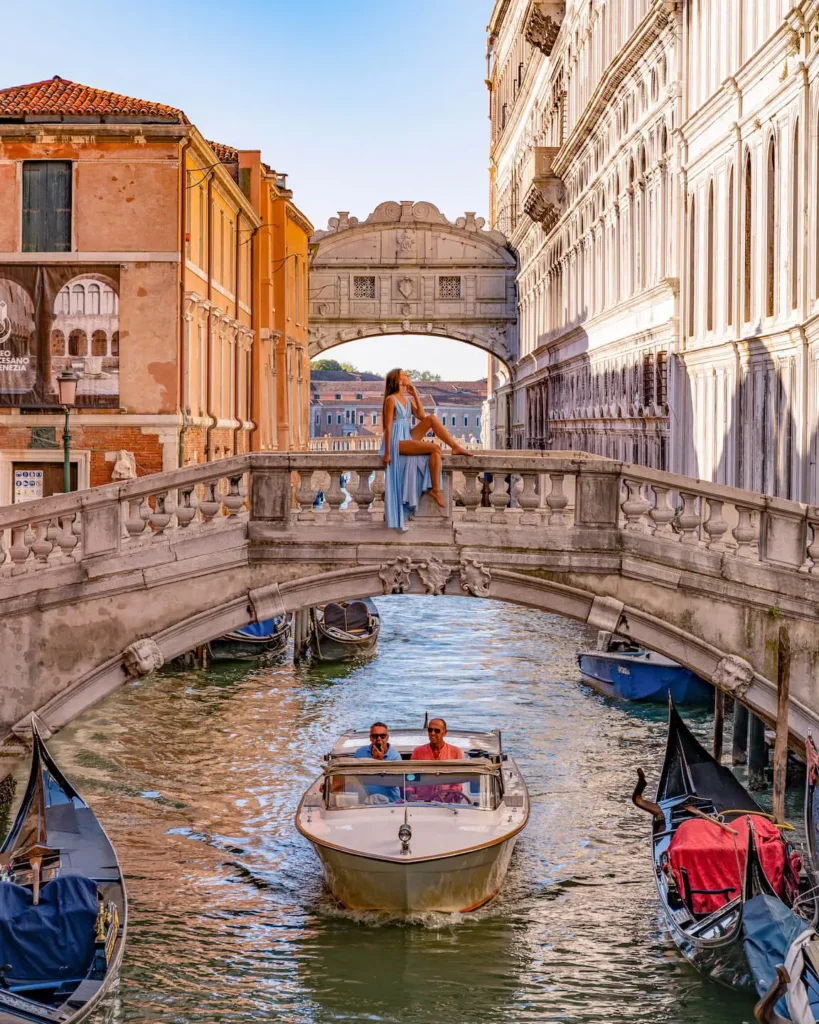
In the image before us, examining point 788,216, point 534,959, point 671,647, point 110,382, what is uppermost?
point 788,216

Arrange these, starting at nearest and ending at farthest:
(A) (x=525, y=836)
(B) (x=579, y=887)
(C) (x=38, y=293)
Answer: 1. (B) (x=579, y=887)
2. (A) (x=525, y=836)
3. (C) (x=38, y=293)

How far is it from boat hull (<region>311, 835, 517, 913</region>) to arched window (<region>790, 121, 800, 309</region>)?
7.98 meters

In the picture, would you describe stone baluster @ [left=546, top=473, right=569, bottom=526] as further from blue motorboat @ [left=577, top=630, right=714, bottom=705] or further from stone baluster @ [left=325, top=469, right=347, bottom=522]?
blue motorboat @ [left=577, top=630, right=714, bottom=705]

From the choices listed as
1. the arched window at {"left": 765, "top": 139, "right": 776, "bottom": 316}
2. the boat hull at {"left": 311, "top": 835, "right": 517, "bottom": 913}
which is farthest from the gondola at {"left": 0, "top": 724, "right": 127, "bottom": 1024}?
the arched window at {"left": 765, "top": 139, "right": 776, "bottom": 316}

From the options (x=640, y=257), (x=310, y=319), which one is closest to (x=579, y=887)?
(x=640, y=257)

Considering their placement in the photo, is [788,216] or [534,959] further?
[788,216]

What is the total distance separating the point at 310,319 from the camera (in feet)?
164

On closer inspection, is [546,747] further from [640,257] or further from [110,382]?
[640,257]

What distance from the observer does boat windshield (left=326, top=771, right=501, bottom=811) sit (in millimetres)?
13219

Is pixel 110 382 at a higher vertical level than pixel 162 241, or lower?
lower

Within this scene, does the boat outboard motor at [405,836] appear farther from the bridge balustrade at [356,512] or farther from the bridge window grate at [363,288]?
the bridge window grate at [363,288]

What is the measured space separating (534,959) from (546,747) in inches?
307

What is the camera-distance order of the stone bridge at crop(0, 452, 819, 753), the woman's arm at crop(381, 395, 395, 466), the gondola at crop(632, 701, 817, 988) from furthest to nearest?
the woman's arm at crop(381, 395, 395, 466) → the stone bridge at crop(0, 452, 819, 753) → the gondola at crop(632, 701, 817, 988)

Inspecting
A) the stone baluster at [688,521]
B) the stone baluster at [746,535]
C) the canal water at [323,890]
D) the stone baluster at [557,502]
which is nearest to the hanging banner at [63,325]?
the canal water at [323,890]
